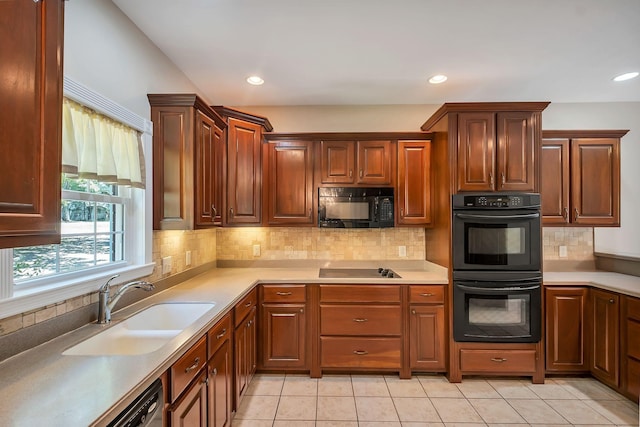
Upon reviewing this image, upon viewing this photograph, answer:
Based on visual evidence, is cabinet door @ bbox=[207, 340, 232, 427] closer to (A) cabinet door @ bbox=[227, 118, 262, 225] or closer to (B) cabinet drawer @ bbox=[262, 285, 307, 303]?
(B) cabinet drawer @ bbox=[262, 285, 307, 303]

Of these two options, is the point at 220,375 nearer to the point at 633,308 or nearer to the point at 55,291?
the point at 55,291

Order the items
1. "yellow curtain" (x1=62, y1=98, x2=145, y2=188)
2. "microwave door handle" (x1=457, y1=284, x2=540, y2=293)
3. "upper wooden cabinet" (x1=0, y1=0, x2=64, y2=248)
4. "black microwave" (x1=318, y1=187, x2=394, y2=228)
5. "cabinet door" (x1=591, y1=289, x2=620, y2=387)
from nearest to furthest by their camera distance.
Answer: "upper wooden cabinet" (x1=0, y1=0, x2=64, y2=248)
"yellow curtain" (x1=62, y1=98, x2=145, y2=188)
"cabinet door" (x1=591, y1=289, x2=620, y2=387)
"microwave door handle" (x1=457, y1=284, x2=540, y2=293)
"black microwave" (x1=318, y1=187, x2=394, y2=228)

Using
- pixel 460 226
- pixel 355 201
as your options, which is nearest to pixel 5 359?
pixel 355 201

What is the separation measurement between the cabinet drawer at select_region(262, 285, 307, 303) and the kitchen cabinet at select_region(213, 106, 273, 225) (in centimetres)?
68

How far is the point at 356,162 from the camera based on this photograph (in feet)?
10.0

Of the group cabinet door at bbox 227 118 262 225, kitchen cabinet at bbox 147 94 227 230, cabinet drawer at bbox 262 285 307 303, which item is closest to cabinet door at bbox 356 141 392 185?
cabinet door at bbox 227 118 262 225

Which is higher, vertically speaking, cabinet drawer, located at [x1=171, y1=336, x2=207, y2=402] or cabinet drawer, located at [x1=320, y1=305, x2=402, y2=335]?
cabinet drawer, located at [x1=171, y1=336, x2=207, y2=402]

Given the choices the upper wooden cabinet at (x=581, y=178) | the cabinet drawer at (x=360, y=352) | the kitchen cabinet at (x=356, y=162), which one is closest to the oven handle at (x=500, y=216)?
the upper wooden cabinet at (x=581, y=178)

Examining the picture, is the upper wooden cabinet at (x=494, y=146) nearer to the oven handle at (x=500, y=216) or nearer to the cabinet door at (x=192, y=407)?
the oven handle at (x=500, y=216)

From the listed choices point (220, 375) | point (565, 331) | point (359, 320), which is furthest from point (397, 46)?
point (565, 331)

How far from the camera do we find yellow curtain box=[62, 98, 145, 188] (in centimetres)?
146

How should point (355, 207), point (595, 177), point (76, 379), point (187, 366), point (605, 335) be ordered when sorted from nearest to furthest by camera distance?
point (76, 379), point (187, 366), point (605, 335), point (595, 177), point (355, 207)

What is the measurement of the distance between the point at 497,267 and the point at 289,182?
2026 millimetres

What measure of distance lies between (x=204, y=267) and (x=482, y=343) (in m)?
2.61
